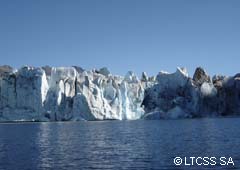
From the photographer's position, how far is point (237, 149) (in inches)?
1553

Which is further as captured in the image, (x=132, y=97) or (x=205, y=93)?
(x=132, y=97)

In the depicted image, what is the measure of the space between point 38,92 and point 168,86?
41395 millimetres

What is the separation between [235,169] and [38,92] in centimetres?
11155

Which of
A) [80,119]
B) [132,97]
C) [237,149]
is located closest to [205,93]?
[132,97]

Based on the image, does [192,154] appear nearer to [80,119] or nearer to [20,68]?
[80,119]

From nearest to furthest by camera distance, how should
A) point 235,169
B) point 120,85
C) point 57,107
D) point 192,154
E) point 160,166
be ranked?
point 235,169, point 160,166, point 192,154, point 57,107, point 120,85

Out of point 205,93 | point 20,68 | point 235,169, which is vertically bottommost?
point 235,169

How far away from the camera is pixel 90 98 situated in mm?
137250

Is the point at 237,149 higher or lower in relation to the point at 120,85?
lower

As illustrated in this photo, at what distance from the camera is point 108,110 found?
467 ft

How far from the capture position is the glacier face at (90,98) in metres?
135

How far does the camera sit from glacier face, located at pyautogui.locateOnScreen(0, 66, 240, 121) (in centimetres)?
13500

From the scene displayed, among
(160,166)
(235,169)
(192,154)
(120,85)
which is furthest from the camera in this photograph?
(120,85)

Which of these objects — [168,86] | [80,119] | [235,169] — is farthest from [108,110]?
[235,169]
